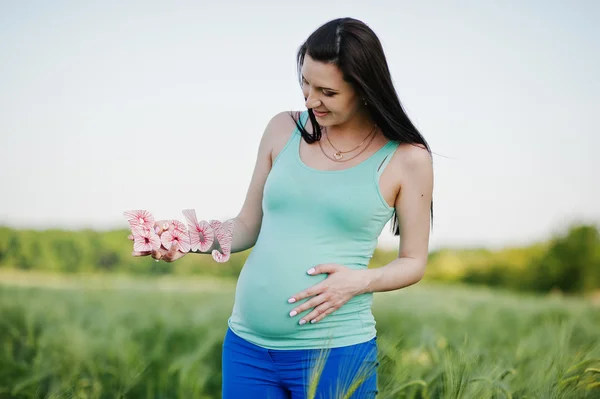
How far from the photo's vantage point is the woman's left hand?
6.14ft

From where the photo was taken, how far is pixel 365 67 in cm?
196

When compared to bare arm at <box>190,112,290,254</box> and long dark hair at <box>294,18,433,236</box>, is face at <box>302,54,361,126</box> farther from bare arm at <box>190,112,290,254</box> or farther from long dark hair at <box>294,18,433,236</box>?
bare arm at <box>190,112,290,254</box>

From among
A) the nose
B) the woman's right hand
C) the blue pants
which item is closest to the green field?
the blue pants

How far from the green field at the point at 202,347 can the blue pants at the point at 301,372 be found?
22 cm

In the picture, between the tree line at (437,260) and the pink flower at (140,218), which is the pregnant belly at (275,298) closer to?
the pink flower at (140,218)

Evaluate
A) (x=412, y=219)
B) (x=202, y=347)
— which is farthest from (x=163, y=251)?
(x=202, y=347)

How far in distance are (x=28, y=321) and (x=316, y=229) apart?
3179 millimetres

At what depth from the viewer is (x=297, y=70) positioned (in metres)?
2.24

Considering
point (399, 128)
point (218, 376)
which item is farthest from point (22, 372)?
point (399, 128)

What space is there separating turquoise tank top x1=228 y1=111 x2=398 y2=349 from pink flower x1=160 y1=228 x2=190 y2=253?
0.75 ft

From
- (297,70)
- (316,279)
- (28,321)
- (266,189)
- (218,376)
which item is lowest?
(218,376)

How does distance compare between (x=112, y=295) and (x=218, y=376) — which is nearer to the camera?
(x=218, y=376)

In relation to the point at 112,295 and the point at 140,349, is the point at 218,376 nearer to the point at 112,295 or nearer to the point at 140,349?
the point at 140,349

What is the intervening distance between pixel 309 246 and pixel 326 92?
1.56 feet
